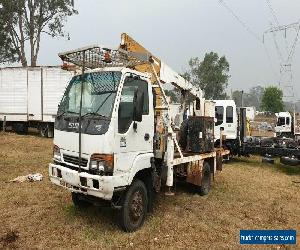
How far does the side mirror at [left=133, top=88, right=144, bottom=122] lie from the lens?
6457 millimetres

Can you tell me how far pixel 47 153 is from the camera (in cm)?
1600

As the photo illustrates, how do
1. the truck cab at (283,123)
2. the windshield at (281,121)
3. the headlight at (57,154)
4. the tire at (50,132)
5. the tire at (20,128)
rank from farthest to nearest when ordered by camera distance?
the windshield at (281,121) < the truck cab at (283,123) < the tire at (20,128) < the tire at (50,132) < the headlight at (57,154)

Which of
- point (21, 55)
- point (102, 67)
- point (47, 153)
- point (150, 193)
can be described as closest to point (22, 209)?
point (150, 193)

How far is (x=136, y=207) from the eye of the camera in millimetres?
6820

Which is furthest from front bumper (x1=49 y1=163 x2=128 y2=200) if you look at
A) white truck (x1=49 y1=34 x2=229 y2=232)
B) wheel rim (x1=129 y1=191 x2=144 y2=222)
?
wheel rim (x1=129 y1=191 x2=144 y2=222)

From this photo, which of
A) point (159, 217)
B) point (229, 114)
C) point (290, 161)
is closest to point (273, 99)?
point (229, 114)

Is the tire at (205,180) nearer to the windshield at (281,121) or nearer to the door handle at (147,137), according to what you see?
the door handle at (147,137)

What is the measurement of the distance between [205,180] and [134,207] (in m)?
3.69

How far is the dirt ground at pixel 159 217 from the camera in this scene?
6410 millimetres

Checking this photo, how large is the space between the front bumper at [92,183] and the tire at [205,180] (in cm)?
390

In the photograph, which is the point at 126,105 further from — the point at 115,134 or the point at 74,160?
the point at 74,160

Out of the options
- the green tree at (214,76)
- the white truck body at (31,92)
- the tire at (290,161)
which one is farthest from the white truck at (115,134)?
the green tree at (214,76)

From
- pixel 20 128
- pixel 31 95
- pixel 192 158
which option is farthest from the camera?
pixel 20 128

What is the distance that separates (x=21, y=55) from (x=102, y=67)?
91.5ft
